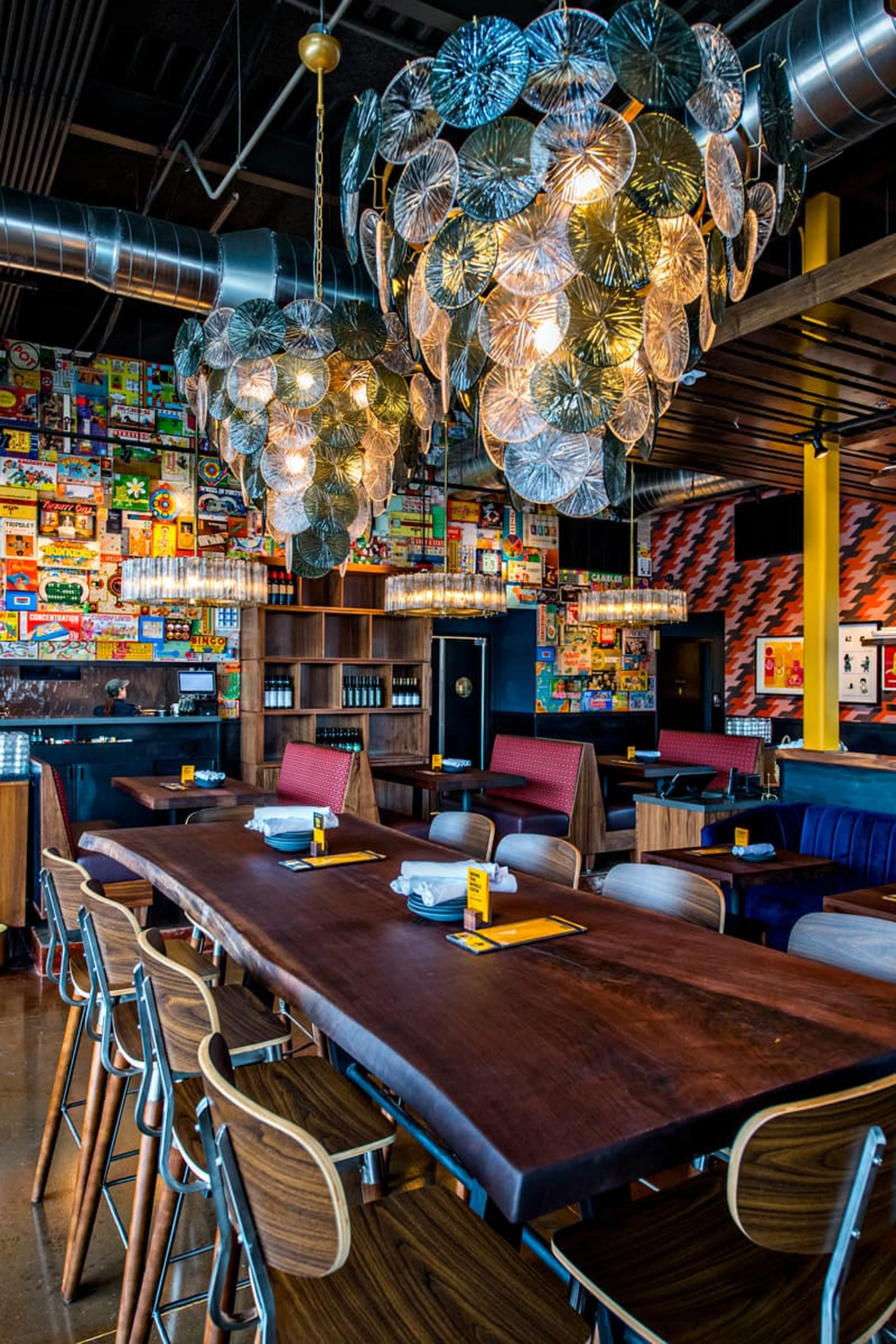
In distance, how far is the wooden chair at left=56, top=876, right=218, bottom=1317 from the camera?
2.27 m

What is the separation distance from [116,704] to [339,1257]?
6496 mm

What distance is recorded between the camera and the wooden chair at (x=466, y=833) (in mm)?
3674

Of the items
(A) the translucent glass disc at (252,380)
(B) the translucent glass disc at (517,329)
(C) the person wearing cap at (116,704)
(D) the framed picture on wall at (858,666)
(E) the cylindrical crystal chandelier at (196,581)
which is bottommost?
(C) the person wearing cap at (116,704)

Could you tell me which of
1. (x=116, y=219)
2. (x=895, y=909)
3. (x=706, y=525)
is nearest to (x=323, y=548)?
(x=116, y=219)

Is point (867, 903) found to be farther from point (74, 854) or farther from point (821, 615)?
point (74, 854)

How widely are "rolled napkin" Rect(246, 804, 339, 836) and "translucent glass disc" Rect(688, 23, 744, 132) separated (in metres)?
2.58

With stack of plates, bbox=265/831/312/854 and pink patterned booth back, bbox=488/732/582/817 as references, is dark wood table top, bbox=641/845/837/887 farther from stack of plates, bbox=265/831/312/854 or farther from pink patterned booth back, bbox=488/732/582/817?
pink patterned booth back, bbox=488/732/582/817

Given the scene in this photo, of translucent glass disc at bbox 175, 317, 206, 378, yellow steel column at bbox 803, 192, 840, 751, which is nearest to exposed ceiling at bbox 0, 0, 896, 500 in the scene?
yellow steel column at bbox 803, 192, 840, 751

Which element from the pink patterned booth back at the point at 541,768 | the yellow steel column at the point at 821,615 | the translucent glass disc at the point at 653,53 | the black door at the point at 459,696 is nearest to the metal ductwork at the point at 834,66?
the translucent glass disc at the point at 653,53

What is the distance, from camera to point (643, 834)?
6406 millimetres

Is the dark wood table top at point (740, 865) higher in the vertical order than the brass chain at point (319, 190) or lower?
lower

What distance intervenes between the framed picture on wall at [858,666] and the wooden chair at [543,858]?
6908 mm

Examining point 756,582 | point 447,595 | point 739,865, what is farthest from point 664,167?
point 756,582

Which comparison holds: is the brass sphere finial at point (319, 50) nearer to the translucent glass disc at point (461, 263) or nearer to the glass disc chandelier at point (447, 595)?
the translucent glass disc at point (461, 263)
